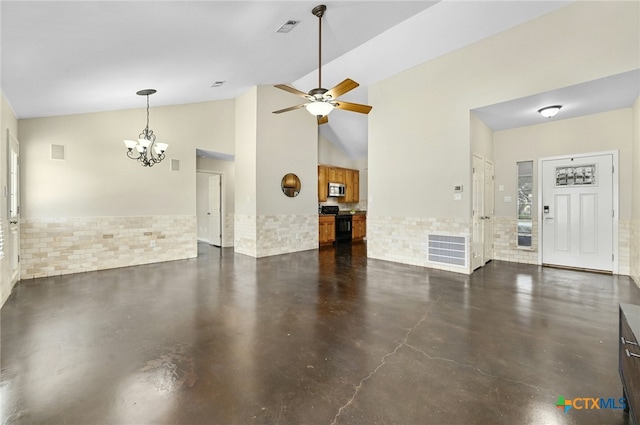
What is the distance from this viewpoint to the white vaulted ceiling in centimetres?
233

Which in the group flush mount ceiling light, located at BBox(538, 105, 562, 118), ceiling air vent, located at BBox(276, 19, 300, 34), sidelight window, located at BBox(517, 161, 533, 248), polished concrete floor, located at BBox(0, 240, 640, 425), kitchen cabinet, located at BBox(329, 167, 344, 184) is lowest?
polished concrete floor, located at BBox(0, 240, 640, 425)

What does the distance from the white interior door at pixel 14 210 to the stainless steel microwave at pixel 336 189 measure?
650 cm

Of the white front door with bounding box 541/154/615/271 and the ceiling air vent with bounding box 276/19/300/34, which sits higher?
the ceiling air vent with bounding box 276/19/300/34

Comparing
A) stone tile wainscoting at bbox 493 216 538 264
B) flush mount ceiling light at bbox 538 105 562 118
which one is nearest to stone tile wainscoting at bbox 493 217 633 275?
stone tile wainscoting at bbox 493 216 538 264

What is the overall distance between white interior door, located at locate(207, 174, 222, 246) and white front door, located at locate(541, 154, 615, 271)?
7.43 metres

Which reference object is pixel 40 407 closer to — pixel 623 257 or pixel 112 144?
pixel 112 144

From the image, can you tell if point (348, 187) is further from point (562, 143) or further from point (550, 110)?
point (550, 110)

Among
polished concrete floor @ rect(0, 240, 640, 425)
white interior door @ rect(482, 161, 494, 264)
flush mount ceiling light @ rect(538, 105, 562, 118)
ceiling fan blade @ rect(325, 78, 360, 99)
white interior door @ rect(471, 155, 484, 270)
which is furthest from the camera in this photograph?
white interior door @ rect(482, 161, 494, 264)

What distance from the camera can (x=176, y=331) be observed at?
2.71 metres

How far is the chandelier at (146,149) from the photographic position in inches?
196

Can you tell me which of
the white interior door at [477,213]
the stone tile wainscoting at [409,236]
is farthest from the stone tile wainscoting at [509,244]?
the stone tile wainscoting at [409,236]

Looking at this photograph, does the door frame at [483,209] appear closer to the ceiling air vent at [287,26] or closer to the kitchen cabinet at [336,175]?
the ceiling air vent at [287,26]

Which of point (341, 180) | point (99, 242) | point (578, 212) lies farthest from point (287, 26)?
point (341, 180)

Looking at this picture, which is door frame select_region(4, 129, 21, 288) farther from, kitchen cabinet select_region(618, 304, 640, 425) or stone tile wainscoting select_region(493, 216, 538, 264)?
stone tile wainscoting select_region(493, 216, 538, 264)
